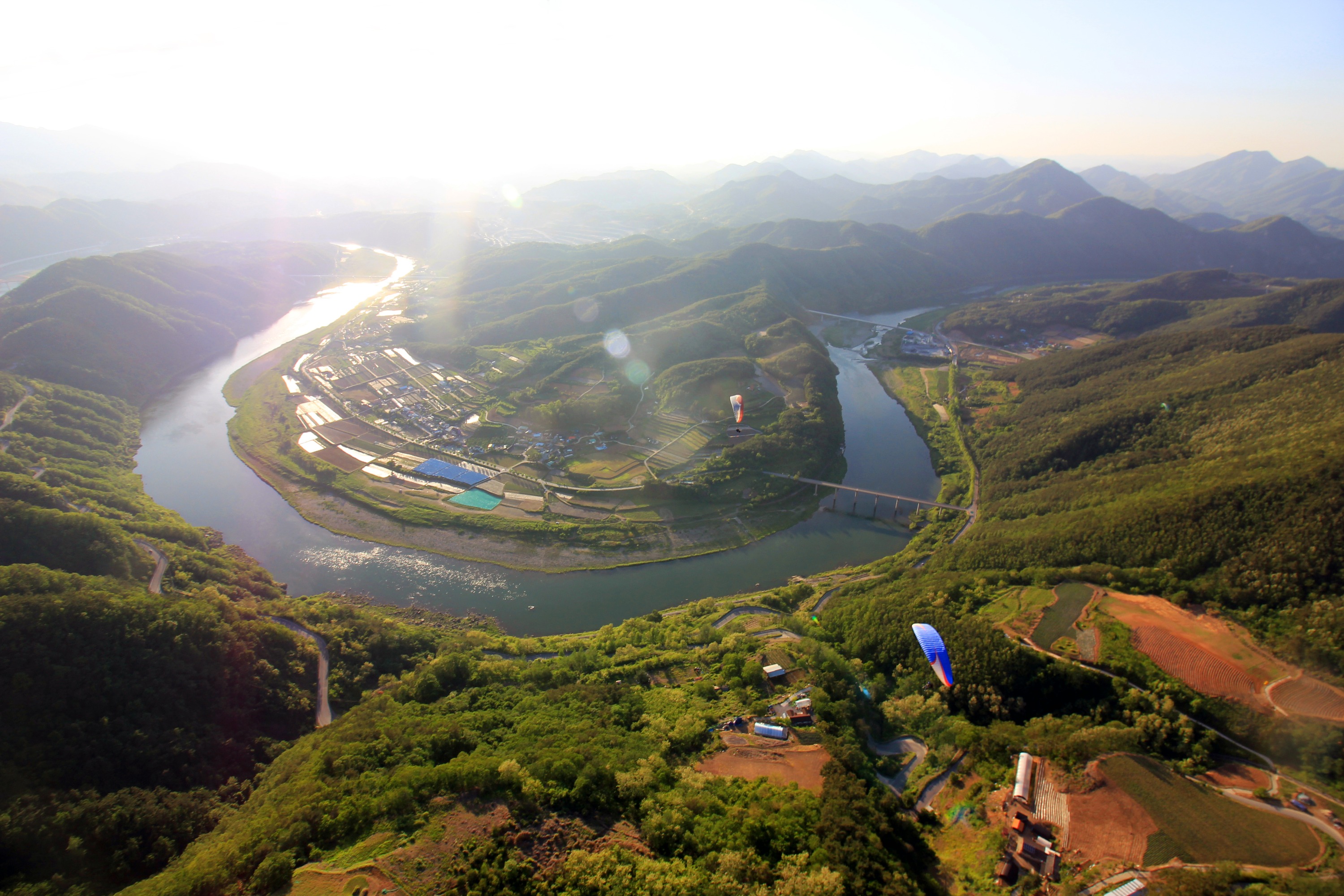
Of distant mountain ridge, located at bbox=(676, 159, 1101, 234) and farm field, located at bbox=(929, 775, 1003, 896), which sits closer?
farm field, located at bbox=(929, 775, 1003, 896)

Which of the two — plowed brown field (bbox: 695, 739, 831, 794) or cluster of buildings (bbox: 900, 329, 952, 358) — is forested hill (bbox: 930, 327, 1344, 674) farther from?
cluster of buildings (bbox: 900, 329, 952, 358)

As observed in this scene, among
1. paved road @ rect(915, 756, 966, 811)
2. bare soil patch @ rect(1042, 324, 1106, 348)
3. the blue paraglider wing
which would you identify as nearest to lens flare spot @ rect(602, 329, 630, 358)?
the blue paraglider wing

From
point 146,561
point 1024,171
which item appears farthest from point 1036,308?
point 1024,171

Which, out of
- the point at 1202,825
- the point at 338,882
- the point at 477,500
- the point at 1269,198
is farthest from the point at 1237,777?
the point at 1269,198

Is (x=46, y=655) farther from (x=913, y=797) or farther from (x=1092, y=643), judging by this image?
(x=1092, y=643)

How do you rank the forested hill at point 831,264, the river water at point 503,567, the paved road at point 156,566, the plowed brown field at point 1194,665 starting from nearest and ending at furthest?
the plowed brown field at point 1194,665, the paved road at point 156,566, the river water at point 503,567, the forested hill at point 831,264

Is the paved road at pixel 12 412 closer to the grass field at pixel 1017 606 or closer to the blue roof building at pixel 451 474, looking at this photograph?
the blue roof building at pixel 451 474

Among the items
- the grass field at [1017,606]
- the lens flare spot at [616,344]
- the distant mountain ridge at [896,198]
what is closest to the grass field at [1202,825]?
the grass field at [1017,606]

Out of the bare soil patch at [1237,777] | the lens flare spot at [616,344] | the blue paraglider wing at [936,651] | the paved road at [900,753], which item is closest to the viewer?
the bare soil patch at [1237,777]
